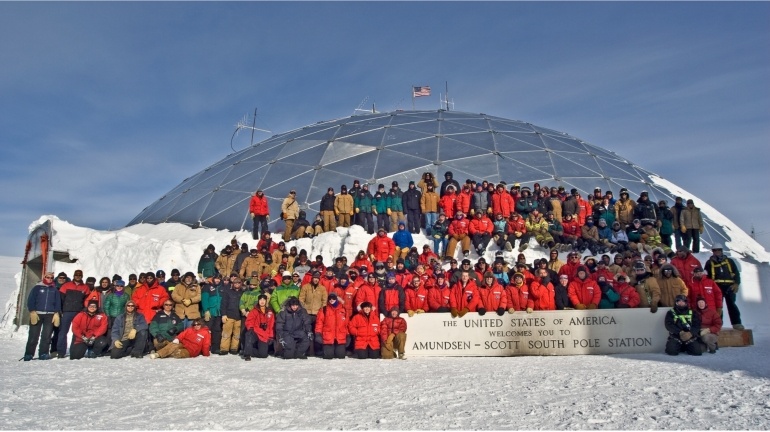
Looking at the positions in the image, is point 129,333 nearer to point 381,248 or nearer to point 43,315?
point 43,315

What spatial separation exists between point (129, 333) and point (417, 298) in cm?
519

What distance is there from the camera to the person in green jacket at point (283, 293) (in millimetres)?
11641

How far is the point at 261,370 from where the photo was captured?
8.98 metres

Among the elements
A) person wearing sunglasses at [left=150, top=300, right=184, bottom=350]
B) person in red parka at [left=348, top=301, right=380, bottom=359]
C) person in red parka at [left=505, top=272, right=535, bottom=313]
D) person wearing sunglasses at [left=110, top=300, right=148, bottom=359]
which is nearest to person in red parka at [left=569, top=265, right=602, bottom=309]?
person in red parka at [left=505, top=272, right=535, bottom=313]

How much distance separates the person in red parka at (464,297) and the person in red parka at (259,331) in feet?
10.5

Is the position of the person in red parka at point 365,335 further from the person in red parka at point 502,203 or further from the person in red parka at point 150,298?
the person in red parka at point 502,203

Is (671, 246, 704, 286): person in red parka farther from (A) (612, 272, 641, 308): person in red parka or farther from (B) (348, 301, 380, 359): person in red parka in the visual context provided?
(B) (348, 301, 380, 359): person in red parka

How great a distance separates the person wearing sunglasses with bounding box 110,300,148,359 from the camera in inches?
436

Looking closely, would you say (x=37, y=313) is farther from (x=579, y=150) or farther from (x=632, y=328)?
(x=579, y=150)

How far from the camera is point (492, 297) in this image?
35.4ft

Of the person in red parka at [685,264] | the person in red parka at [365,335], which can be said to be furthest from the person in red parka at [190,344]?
the person in red parka at [685,264]

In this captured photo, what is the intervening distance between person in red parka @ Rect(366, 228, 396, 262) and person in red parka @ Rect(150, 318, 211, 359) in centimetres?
426

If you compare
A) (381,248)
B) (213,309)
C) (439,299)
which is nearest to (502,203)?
(381,248)

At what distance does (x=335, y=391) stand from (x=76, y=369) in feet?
15.1
